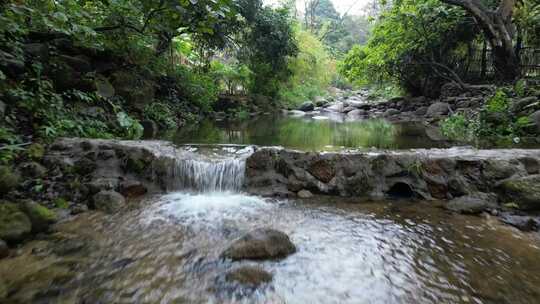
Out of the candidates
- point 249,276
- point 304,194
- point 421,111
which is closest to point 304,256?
point 249,276

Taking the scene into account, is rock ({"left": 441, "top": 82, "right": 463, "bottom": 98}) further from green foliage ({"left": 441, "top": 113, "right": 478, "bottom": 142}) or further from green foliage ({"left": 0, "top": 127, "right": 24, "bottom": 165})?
green foliage ({"left": 0, "top": 127, "right": 24, "bottom": 165})

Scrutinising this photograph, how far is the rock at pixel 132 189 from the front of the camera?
5.18m

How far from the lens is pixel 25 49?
6.46 meters

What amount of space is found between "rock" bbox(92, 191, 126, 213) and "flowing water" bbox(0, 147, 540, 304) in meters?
0.19

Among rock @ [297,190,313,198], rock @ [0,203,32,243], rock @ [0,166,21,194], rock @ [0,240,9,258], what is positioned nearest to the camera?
rock @ [0,240,9,258]

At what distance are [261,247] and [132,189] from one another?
9.77 ft

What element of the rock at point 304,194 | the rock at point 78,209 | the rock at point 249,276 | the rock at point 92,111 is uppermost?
the rock at point 92,111

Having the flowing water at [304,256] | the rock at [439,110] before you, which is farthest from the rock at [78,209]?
the rock at [439,110]

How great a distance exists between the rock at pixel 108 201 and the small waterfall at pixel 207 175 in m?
1.05

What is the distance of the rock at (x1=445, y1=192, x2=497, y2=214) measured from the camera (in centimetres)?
461

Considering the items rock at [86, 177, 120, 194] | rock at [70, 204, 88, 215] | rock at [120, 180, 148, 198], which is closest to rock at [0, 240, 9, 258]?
rock at [70, 204, 88, 215]

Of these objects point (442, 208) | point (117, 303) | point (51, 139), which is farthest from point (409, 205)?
point (51, 139)

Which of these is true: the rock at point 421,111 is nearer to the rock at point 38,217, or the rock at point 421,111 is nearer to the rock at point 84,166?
the rock at point 84,166

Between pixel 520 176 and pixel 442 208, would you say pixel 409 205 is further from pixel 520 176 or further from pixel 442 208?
pixel 520 176
